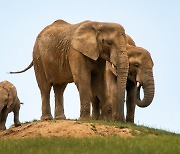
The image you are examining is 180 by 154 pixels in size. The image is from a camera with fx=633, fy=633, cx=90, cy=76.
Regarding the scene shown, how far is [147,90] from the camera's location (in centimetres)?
2516

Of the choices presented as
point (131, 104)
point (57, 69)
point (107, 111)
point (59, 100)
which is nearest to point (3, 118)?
point (59, 100)

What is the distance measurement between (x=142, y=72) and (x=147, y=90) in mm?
872

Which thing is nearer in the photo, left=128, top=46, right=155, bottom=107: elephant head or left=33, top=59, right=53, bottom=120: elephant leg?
left=128, top=46, right=155, bottom=107: elephant head

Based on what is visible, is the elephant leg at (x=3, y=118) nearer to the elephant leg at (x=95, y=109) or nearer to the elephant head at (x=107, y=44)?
the elephant leg at (x=95, y=109)

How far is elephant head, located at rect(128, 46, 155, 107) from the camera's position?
25102mm

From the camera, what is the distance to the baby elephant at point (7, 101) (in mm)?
31359

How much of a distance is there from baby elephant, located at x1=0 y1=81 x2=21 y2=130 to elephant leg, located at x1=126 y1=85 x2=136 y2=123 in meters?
6.75

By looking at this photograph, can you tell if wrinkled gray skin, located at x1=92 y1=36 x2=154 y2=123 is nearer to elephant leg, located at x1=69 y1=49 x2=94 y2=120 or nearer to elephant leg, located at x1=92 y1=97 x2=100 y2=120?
elephant leg, located at x1=92 y1=97 x2=100 y2=120

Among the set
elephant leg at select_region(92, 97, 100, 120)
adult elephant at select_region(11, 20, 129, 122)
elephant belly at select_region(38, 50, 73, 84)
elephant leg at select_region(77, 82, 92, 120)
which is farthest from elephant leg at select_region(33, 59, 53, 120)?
elephant leg at select_region(77, 82, 92, 120)

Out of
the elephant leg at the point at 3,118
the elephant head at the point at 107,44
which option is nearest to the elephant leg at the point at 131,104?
the elephant head at the point at 107,44

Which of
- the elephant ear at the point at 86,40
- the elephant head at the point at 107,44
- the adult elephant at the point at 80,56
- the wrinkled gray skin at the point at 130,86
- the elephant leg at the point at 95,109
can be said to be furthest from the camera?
the elephant leg at the point at 95,109

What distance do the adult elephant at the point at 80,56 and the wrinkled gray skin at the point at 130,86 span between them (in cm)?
61

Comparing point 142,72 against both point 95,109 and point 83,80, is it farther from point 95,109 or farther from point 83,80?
point 83,80

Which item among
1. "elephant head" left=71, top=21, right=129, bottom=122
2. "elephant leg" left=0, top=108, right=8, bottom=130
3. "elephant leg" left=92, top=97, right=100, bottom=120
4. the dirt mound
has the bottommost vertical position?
"elephant leg" left=0, top=108, right=8, bottom=130
